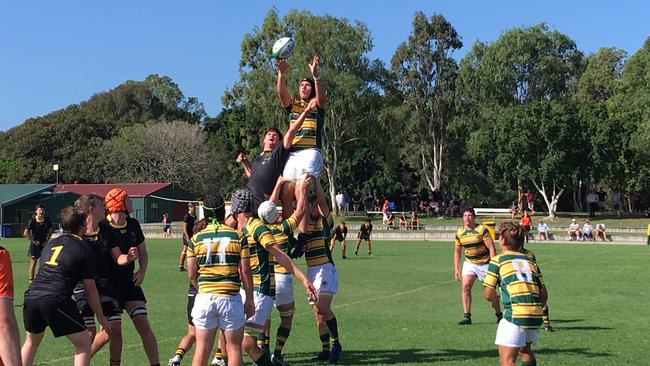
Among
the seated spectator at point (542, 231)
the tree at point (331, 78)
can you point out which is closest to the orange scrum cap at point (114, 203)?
the seated spectator at point (542, 231)

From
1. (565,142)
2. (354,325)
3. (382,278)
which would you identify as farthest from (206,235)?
(565,142)

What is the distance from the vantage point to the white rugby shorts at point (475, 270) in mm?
13992

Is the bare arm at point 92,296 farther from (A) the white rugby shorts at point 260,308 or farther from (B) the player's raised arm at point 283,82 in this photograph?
(B) the player's raised arm at point 283,82

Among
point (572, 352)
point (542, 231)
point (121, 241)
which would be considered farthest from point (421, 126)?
point (121, 241)

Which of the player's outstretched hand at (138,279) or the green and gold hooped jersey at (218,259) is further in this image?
the player's outstretched hand at (138,279)

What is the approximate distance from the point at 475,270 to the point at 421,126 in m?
61.4

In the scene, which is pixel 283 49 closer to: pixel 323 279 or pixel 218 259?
pixel 323 279

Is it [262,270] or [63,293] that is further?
[262,270]

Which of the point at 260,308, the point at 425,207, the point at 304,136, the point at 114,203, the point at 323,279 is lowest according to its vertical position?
the point at 260,308

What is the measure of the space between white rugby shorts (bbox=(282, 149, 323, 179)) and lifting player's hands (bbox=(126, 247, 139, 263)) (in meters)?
2.38

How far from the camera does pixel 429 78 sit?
7494cm

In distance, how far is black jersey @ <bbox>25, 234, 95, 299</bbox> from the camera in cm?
736

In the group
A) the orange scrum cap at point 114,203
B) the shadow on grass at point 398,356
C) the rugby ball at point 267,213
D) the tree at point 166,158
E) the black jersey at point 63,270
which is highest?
the tree at point 166,158

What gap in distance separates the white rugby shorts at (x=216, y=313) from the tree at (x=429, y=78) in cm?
6673
